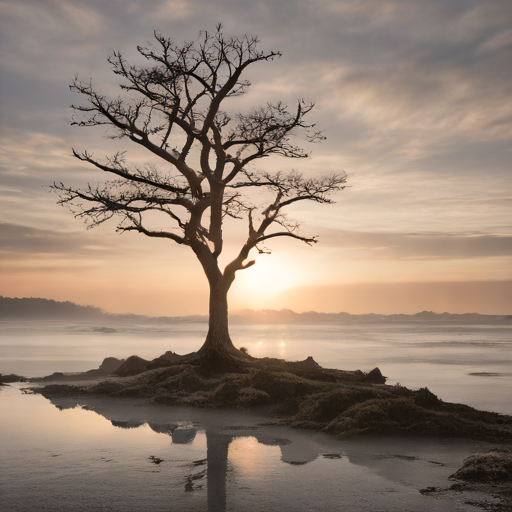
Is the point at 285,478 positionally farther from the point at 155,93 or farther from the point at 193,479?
the point at 155,93

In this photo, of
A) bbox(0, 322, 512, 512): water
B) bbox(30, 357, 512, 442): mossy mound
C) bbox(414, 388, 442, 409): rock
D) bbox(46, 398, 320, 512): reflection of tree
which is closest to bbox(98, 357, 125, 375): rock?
bbox(30, 357, 512, 442): mossy mound

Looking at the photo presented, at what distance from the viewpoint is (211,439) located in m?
9.55

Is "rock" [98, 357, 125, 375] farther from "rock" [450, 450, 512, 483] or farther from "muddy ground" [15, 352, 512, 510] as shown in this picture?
"rock" [450, 450, 512, 483]

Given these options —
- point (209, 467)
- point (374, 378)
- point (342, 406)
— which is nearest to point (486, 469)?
point (209, 467)

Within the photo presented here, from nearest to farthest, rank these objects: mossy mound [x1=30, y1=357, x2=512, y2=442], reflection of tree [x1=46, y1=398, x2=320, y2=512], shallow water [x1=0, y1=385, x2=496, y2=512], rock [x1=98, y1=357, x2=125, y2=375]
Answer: shallow water [x1=0, y1=385, x2=496, y2=512] → reflection of tree [x1=46, y1=398, x2=320, y2=512] → mossy mound [x1=30, y1=357, x2=512, y2=442] → rock [x1=98, y1=357, x2=125, y2=375]

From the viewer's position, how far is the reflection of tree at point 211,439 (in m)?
6.71

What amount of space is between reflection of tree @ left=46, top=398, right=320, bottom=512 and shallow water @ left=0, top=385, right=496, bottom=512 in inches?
0.8

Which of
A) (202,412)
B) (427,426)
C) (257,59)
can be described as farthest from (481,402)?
(257,59)

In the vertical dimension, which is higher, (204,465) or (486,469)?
(486,469)

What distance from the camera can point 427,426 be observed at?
33.4 feet

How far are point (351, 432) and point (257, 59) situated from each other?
14.1 meters

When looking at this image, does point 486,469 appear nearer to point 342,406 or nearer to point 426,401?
point 342,406

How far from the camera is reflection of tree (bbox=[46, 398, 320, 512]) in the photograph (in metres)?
6.71

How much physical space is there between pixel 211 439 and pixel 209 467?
2.09m
